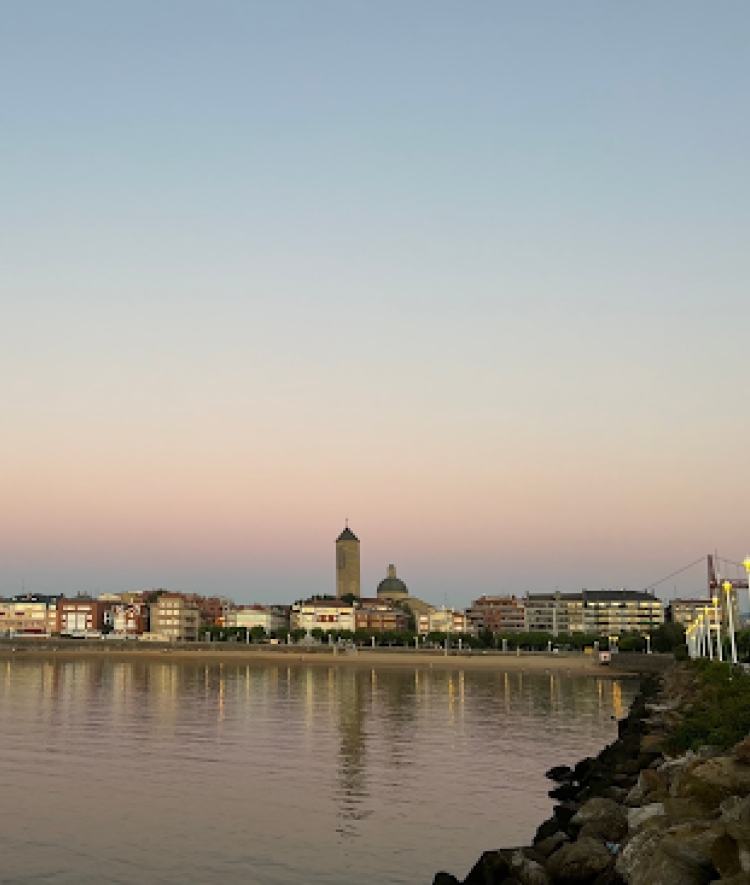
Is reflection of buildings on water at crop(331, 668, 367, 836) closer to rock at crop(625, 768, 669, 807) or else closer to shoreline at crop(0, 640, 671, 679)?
rock at crop(625, 768, 669, 807)

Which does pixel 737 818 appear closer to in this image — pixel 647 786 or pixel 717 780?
pixel 717 780

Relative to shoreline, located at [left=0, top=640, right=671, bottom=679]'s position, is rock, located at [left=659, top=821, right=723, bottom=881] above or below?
below

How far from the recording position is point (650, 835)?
750 inches

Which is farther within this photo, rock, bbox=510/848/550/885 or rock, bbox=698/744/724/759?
rock, bbox=698/744/724/759

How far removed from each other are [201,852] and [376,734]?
29.4m

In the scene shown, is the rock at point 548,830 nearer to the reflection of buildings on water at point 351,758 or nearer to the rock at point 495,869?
the rock at point 495,869

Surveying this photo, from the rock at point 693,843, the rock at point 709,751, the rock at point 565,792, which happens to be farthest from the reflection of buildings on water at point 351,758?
the rock at point 693,843

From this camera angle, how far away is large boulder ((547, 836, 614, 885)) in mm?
20500

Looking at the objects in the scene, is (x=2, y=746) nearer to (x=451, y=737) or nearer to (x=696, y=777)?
(x=451, y=737)

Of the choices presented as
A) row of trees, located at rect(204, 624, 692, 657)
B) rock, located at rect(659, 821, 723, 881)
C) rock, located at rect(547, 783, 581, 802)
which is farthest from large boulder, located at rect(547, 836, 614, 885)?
row of trees, located at rect(204, 624, 692, 657)

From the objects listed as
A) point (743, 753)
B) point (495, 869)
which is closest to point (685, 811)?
point (743, 753)

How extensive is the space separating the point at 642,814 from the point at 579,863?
331cm

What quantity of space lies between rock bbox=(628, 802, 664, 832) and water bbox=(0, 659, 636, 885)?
472 centimetres

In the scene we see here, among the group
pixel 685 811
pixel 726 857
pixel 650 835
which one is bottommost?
pixel 650 835
